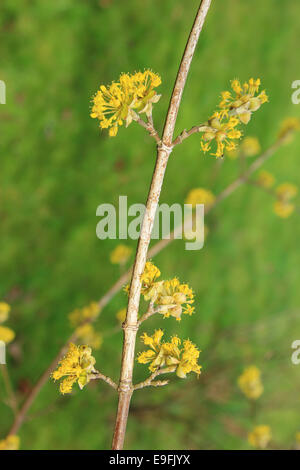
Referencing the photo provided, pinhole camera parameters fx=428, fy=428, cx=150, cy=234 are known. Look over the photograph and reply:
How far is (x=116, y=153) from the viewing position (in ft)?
7.69

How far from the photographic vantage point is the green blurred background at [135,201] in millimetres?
2109

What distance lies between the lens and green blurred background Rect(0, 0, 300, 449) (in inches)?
83.0

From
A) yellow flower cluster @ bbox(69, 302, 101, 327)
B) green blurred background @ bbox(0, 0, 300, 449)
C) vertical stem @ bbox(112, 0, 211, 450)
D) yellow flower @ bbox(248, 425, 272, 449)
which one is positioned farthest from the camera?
green blurred background @ bbox(0, 0, 300, 449)

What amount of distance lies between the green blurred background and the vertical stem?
4.74ft

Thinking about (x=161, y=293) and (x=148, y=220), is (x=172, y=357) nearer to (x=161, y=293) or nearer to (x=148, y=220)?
(x=161, y=293)

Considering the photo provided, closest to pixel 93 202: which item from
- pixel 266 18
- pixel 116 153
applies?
pixel 116 153

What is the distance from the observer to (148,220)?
0.73 meters

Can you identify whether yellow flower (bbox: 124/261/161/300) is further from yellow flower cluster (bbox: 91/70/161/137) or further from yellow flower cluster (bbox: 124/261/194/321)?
yellow flower cluster (bbox: 91/70/161/137)

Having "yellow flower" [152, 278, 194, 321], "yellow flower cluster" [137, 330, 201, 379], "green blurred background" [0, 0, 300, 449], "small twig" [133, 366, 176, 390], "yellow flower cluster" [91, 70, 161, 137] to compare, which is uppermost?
"green blurred background" [0, 0, 300, 449]

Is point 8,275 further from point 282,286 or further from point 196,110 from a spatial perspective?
point 282,286

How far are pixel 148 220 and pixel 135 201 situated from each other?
166 cm

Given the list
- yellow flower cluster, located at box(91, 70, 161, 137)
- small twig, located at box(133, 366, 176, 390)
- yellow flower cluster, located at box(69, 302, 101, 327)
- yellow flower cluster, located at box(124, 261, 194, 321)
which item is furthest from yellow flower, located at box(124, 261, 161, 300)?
yellow flower cluster, located at box(69, 302, 101, 327)

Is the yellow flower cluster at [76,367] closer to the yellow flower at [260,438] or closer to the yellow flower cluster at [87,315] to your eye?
the yellow flower cluster at [87,315]

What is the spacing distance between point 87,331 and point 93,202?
2.60 ft
